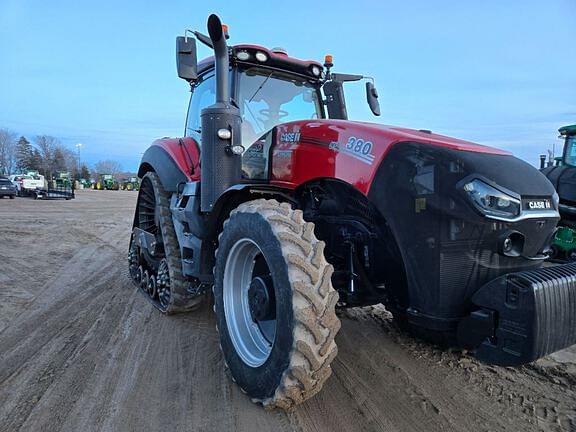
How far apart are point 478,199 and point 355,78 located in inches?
108

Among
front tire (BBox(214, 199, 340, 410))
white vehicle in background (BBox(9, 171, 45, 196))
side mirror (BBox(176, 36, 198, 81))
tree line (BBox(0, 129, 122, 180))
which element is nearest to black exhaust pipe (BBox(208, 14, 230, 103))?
side mirror (BBox(176, 36, 198, 81))

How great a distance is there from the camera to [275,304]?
104 inches

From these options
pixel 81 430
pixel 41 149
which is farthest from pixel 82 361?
pixel 41 149

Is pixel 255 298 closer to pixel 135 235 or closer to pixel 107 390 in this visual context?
pixel 107 390

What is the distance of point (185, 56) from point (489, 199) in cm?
240

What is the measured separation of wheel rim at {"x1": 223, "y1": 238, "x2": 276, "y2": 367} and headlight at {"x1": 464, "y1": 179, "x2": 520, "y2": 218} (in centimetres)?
141

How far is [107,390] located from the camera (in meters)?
2.94

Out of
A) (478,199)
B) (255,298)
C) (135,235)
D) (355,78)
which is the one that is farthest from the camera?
(135,235)

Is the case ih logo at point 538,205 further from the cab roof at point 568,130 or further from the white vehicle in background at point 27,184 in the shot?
the white vehicle in background at point 27,184

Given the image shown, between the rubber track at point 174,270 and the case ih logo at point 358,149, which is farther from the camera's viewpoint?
the rubber track at point 174,270

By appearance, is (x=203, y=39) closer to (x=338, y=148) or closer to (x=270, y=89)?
(x=270, y=89)

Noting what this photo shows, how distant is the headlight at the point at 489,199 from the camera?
2264 millimetres

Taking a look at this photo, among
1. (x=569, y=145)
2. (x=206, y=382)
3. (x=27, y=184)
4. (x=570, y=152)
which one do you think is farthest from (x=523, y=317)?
(x=27, y=184)

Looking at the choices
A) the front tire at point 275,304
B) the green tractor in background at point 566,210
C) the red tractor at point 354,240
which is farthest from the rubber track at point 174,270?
the green tractor in background at point 566,210
